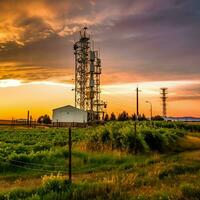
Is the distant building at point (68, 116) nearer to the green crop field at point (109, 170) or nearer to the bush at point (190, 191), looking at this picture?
the green crop field at point (109, 170)

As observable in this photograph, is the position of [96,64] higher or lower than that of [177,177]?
higher

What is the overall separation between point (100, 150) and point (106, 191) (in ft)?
41.8

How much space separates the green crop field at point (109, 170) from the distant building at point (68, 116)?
4317 centimetres

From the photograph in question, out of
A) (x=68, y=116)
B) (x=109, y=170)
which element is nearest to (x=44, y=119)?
(x=68, y=116)

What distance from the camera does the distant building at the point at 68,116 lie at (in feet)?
252

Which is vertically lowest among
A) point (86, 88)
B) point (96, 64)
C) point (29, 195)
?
point (29, 195)

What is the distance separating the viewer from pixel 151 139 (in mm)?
28656

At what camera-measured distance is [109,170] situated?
19.3m

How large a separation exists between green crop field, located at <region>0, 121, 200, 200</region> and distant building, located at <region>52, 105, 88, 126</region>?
142ft

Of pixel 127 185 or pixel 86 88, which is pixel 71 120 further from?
pixel 127 185

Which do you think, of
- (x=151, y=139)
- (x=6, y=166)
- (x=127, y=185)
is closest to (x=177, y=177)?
(x=127, y=185)

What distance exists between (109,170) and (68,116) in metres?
60.1

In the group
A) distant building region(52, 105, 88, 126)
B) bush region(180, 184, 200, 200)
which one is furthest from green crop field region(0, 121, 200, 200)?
distant building region(52, 105, 88, 126)

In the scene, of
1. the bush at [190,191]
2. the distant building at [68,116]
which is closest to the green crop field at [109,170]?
the bush at [190,191]
